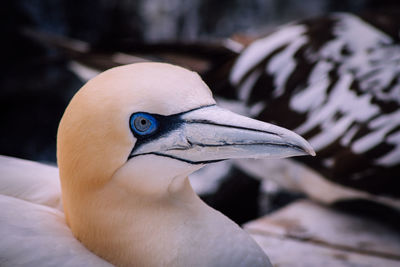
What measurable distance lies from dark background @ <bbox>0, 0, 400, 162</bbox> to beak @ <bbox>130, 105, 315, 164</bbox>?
11.1ft

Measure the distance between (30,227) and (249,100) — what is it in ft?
5.70

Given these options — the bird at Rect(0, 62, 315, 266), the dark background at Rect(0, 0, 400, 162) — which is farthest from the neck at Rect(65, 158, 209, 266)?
the dark background at Rect(0, 0, 400, 162)

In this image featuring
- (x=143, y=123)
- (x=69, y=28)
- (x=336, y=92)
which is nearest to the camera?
(x=143, y=123)

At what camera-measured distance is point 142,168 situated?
109 centimetres

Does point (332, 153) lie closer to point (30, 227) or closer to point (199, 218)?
point (199, 218)

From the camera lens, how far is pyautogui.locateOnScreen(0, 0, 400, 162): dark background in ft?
14.5

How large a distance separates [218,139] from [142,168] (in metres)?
→ 0.18

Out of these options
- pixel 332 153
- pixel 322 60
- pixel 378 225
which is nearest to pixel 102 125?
pixel 332 153

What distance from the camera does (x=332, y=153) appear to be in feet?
7.54

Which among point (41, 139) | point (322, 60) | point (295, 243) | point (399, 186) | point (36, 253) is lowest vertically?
point (41, 139)

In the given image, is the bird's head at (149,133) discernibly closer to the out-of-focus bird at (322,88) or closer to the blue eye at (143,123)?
the blue eye at (143,123)

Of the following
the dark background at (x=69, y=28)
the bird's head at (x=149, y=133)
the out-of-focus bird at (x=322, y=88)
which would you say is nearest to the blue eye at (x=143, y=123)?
the bird's head at (x=149, y=133)

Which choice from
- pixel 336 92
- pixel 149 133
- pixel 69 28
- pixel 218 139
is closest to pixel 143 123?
pixel 149 133

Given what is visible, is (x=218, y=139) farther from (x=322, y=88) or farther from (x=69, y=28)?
(x=69, y=28)
